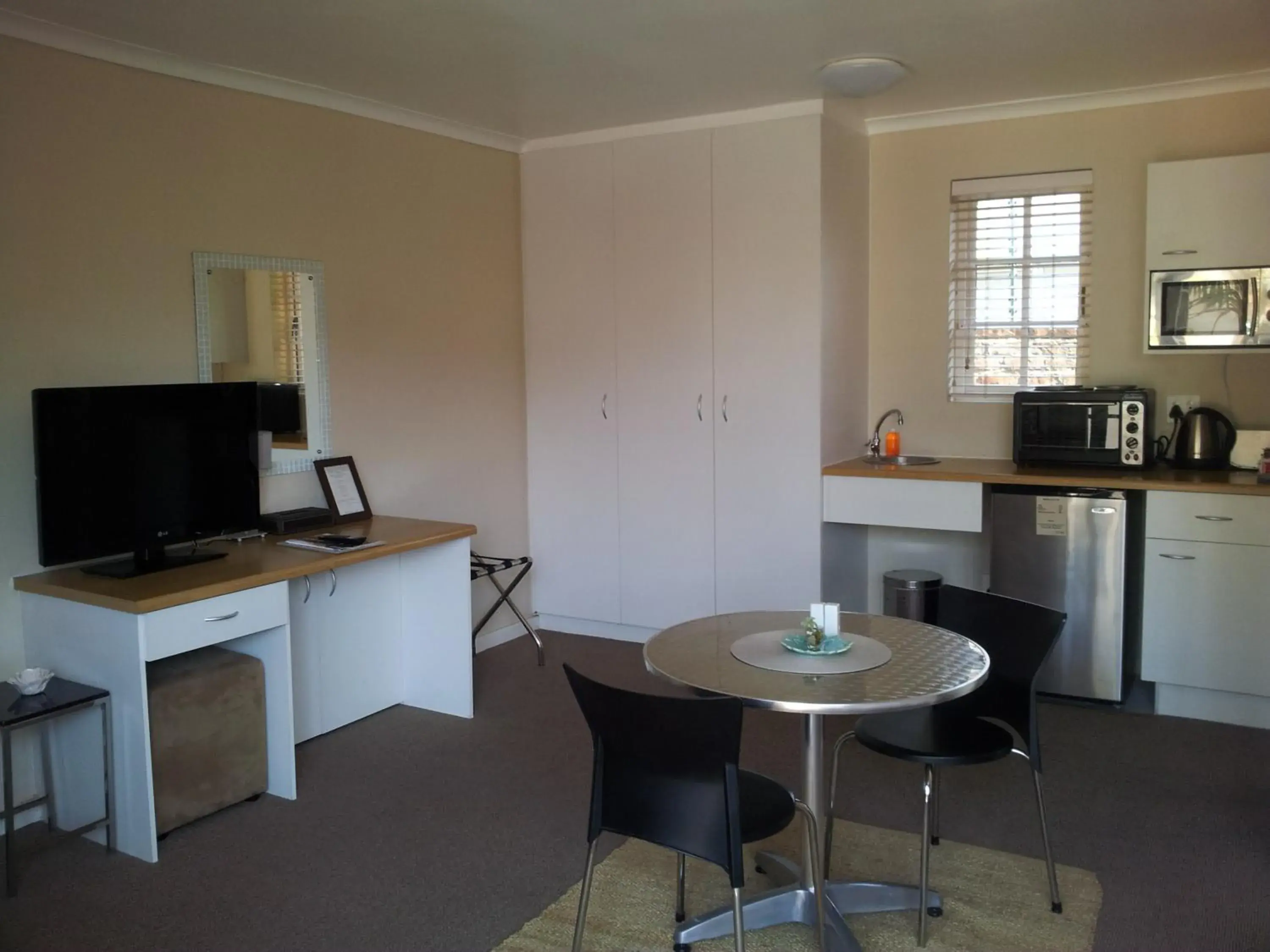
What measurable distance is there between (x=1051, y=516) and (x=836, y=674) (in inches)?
88.2

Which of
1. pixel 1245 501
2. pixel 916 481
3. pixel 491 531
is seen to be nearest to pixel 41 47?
pixel 491 531

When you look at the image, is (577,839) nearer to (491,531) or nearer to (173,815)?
(173,815)

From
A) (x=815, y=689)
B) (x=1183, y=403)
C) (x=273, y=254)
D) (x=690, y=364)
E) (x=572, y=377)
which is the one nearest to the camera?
(x=815, y=689)

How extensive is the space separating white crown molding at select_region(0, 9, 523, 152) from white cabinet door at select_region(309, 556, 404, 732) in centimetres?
186

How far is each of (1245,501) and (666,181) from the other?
280 cm

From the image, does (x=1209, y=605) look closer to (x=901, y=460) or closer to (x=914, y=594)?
(x=914, y=594)

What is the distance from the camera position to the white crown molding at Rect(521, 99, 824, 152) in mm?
4586

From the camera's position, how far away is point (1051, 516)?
4.29 meters

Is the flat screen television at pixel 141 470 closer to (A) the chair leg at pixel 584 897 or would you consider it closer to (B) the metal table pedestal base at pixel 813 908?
(A) the chair leg at pixel 584 897

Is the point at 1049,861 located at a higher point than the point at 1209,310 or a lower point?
lower

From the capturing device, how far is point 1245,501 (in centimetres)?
392

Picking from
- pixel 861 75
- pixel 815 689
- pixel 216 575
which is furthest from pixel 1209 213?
pixel 216 575

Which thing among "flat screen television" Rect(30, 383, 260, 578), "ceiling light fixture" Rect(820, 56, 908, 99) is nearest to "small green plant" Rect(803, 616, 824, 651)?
"flat screen television" Rect(30, 383, 260, 578)

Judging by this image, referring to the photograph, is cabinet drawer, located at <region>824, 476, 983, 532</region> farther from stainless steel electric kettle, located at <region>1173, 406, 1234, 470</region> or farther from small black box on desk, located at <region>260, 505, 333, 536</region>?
small black box on desk, located at <region>260, 505, 333, 536</region>
